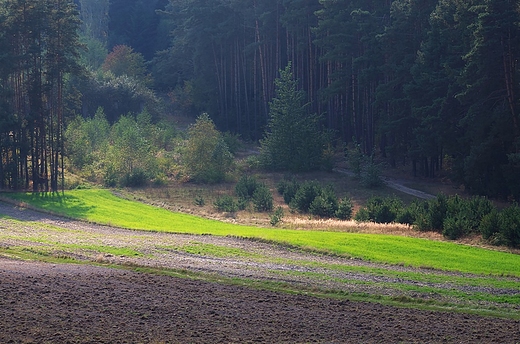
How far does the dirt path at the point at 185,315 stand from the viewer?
1445 cm

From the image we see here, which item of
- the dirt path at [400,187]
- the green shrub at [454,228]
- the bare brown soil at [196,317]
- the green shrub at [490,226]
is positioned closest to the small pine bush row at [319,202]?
the dirt path at [400,187]

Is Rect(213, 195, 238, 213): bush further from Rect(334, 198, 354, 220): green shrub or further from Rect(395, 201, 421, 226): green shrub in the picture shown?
Rect(395, 201, 421, 226): green shrub

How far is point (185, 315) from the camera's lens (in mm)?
16141

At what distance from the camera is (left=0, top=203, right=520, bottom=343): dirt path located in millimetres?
14445

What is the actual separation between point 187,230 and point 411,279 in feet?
50.6

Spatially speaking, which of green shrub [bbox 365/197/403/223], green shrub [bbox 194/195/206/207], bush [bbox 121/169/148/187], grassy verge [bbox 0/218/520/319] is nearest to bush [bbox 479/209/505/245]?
grassy verge [bbox 0/218/520/319]

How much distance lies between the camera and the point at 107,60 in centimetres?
10575

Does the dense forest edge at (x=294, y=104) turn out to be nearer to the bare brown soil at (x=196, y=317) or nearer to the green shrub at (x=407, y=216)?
the green shrub at (x=407, y=216)

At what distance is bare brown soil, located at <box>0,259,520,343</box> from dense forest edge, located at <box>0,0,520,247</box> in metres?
14.3

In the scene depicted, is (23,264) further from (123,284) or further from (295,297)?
(295,297)

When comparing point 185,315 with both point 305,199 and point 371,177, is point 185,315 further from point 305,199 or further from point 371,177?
point 371,177

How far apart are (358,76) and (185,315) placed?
53867 millimetres

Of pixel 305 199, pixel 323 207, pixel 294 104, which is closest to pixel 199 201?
pixel 305 199

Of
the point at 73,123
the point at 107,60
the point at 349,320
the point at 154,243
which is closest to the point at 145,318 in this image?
the point at 349,320
